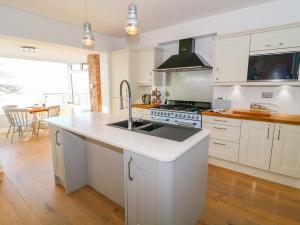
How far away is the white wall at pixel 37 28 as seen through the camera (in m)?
2.61

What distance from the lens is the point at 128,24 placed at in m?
1.55

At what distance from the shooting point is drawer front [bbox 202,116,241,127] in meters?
2.55

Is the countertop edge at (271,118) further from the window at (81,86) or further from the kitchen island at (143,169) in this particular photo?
the window at (81,86)

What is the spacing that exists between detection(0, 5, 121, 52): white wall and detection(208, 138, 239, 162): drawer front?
336cm

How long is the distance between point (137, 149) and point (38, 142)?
3976 millimetres

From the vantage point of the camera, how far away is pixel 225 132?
8.76 feet

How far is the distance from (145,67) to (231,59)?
6.14 feet

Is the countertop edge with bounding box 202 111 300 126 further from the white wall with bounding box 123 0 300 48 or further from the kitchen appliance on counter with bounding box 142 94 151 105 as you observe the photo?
the kitchen appliance on counter with bounding box 142 94 151 105

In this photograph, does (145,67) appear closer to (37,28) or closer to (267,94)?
(37,28)

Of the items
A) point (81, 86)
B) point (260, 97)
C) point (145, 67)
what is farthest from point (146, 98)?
point (81, 86)

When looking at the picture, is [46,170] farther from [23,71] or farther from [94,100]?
[23,71]

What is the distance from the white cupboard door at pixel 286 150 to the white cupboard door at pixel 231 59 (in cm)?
95

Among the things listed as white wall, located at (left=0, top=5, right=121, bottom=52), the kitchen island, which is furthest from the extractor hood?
white wall, located at (left=0, top=5, right=121, bottom=52)

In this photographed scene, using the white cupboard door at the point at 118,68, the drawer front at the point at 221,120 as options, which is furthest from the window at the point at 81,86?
the drawer front at the point at 221,120
